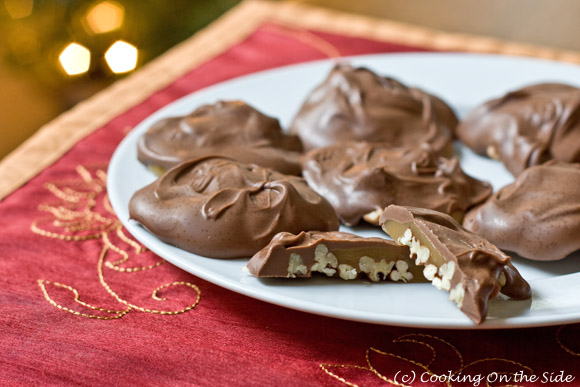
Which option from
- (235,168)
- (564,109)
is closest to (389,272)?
(235,168)

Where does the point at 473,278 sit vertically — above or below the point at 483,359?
above

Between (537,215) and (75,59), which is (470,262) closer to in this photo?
(537,215)

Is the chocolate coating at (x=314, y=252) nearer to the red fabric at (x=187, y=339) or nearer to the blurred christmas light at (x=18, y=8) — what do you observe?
the red fabric at (x=187, y=339)


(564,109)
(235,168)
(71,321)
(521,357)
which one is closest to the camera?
(521,357)

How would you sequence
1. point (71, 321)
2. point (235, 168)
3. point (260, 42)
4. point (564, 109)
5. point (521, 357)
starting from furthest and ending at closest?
point (260, 42) < point (564, 109) < point (235, 168) < point (71, 321) < point (521, 357)

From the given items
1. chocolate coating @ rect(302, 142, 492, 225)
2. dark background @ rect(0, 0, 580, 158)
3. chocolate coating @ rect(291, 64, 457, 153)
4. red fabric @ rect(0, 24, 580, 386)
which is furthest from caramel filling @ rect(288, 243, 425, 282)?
dark background @ rect(0, 0, 580, 158)

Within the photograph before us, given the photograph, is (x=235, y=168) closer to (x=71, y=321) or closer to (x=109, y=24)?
(x=71, y=321)

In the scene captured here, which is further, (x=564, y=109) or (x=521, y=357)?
(x=564, y=109)

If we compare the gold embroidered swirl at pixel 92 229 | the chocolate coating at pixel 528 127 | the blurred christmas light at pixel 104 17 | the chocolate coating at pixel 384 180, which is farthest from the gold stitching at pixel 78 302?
the blurred christmas light at pixel 104 17
